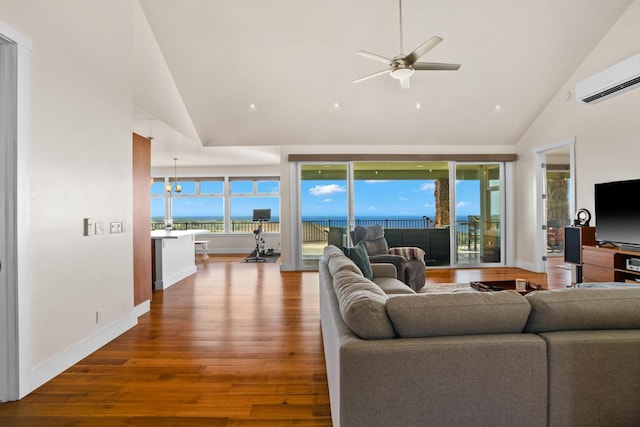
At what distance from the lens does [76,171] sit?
2793 millimetres

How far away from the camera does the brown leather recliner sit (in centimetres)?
441

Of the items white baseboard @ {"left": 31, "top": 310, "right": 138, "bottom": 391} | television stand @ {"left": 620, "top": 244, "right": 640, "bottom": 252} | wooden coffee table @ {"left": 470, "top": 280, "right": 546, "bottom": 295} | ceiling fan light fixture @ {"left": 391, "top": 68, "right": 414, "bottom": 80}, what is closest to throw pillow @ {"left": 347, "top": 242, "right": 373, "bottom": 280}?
wooden coffee table @ {"left": 470, "top": 280, "right": 546, "bottom": 295}

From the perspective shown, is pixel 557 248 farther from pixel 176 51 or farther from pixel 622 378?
pixel 176 51

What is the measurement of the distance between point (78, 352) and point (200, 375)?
108cm

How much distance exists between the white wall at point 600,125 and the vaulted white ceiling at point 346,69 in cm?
17

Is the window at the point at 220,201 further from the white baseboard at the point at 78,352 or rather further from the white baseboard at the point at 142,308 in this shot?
the white baseboard at the point at 78,352

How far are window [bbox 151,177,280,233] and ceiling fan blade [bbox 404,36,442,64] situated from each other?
22.0ft

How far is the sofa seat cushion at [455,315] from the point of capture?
1.43m

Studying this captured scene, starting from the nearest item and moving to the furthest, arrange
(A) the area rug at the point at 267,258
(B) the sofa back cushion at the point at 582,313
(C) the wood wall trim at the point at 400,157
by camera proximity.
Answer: (B) the sofa back cushion at the point at 582,313 < (C) the wood wall trim at the point at 400,157 < (A) the area rug at the point at 267,258

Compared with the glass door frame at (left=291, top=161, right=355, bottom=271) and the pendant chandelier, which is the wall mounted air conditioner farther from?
the pendant chandelier

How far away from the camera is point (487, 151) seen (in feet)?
22.9

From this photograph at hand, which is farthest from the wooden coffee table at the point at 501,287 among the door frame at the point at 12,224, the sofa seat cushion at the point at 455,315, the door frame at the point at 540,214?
the door frame at the point at 12,224

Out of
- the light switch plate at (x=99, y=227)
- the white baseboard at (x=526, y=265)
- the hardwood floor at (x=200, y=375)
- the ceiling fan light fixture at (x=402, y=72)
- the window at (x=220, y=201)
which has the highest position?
the ceiling fan light fixture at (x=402, y=72)

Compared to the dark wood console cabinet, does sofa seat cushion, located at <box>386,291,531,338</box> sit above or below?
above
